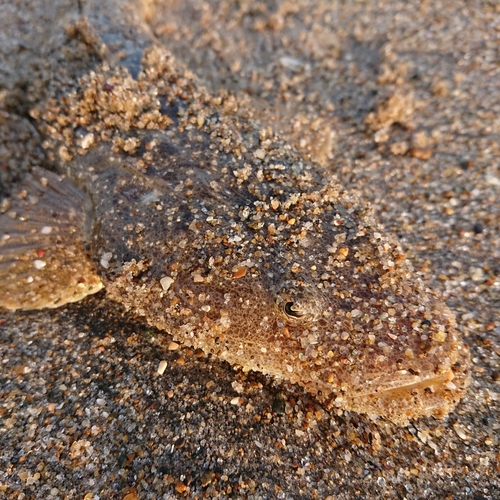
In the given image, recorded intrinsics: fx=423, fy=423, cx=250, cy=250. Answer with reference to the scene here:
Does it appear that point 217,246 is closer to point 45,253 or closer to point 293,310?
point 293,310

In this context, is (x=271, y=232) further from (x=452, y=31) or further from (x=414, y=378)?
(x=452, y=31)

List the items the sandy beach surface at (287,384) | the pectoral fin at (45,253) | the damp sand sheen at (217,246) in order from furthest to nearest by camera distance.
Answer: the pectoral fin at (45,253) → the sandy beach surface at (287,384) → the damp sand sheen at (217,246)

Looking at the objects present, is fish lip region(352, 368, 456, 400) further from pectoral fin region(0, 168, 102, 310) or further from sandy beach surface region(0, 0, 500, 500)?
pectoral fin region(0, 168, 102, 310)

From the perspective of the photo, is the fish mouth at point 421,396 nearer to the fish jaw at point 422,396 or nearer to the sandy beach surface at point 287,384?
the fish jaw at point 422,396

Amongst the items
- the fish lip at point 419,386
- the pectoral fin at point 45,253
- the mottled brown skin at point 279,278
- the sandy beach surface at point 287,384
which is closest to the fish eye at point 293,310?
the mottled brown skin at point 279,278

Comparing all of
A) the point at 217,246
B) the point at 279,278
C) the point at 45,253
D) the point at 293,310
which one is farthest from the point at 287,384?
the point at 45,253

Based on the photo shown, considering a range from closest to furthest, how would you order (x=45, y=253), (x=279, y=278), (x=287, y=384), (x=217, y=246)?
(x=279, y=278) → (x=217, y=246) → (x=287, y=384) → (x=45, y=253)

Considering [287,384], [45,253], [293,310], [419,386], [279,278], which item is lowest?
[287,384]

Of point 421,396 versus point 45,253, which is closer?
point 421,396
